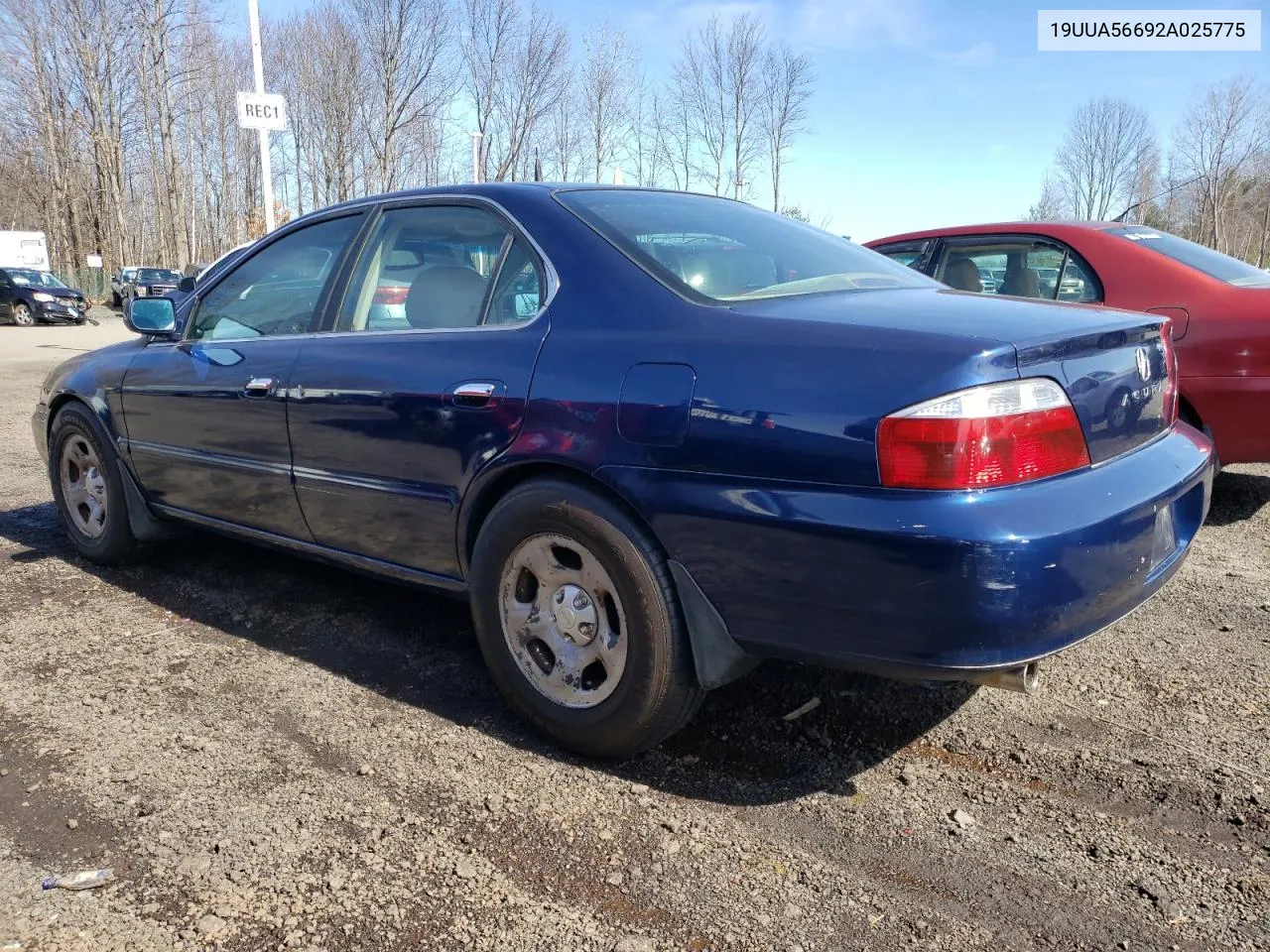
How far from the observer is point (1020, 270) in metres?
5.43

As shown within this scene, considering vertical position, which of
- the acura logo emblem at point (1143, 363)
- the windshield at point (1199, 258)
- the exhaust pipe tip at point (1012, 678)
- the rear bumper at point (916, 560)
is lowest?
the exhaust pipe tip at point (1012, 678)

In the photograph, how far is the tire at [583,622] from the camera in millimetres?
2385

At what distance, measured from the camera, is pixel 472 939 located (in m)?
1.93

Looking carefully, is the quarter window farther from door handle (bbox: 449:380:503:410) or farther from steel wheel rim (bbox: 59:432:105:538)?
steel wheel rim (bbox: 59:432:105:538)

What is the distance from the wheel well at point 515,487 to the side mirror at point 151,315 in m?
2.07

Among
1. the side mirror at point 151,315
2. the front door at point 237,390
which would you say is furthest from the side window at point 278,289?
the side mirror at point 151,315

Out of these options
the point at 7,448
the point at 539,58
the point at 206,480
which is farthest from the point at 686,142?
the point at 206,480

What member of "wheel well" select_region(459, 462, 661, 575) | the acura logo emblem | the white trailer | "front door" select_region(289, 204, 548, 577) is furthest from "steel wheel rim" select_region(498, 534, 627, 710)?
the white trailer

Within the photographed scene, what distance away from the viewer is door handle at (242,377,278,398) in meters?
3.36

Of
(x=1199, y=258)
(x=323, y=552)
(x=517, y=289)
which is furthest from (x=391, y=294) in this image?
(x=1199, y=258)

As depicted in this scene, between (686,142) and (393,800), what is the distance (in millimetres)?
38502

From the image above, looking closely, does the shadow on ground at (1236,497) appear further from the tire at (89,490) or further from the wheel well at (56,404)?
the wheel well at (56,404)

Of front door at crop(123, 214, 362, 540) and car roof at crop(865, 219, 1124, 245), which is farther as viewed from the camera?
car roof at crop(865, 219, 1124, 245)

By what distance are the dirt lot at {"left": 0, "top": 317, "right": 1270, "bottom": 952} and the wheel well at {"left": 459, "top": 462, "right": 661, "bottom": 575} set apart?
570mm
